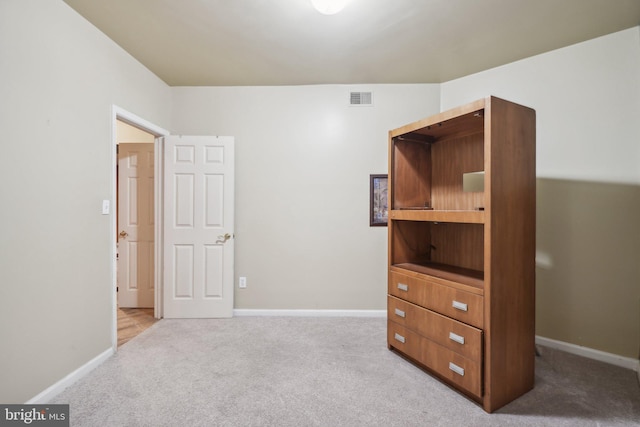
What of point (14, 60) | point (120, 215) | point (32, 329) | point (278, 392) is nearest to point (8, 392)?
point (32, 329)

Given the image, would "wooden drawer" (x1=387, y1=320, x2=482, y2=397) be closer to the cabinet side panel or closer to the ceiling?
the cabinet side panel

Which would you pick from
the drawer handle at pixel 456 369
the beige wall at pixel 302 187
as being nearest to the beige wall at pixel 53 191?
the beige wall at pixel 302 187

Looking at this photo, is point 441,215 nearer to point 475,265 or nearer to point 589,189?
point 475,265

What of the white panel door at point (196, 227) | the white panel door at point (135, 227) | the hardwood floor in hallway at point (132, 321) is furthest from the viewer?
the white panel door at point (135, 227)

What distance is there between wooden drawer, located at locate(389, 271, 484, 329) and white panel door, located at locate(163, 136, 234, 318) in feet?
6.61

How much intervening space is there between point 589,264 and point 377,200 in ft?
6.73

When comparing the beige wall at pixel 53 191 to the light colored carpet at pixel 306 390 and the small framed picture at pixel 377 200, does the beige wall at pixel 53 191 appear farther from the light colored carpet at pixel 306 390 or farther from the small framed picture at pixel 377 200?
the small framed picture at pixel 377 200

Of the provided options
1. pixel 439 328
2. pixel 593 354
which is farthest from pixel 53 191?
pixel 593 354

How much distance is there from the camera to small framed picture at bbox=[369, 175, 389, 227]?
134 inches

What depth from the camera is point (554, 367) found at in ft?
7.53

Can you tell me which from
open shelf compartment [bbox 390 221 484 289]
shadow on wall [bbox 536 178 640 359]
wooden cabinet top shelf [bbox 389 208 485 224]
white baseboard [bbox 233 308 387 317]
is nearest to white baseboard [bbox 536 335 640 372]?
shadow on wall [bbox 536 178 640 359]

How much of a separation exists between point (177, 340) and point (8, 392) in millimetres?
1228

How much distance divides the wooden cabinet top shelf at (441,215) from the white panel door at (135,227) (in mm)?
3260

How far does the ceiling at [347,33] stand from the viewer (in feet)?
6.74
